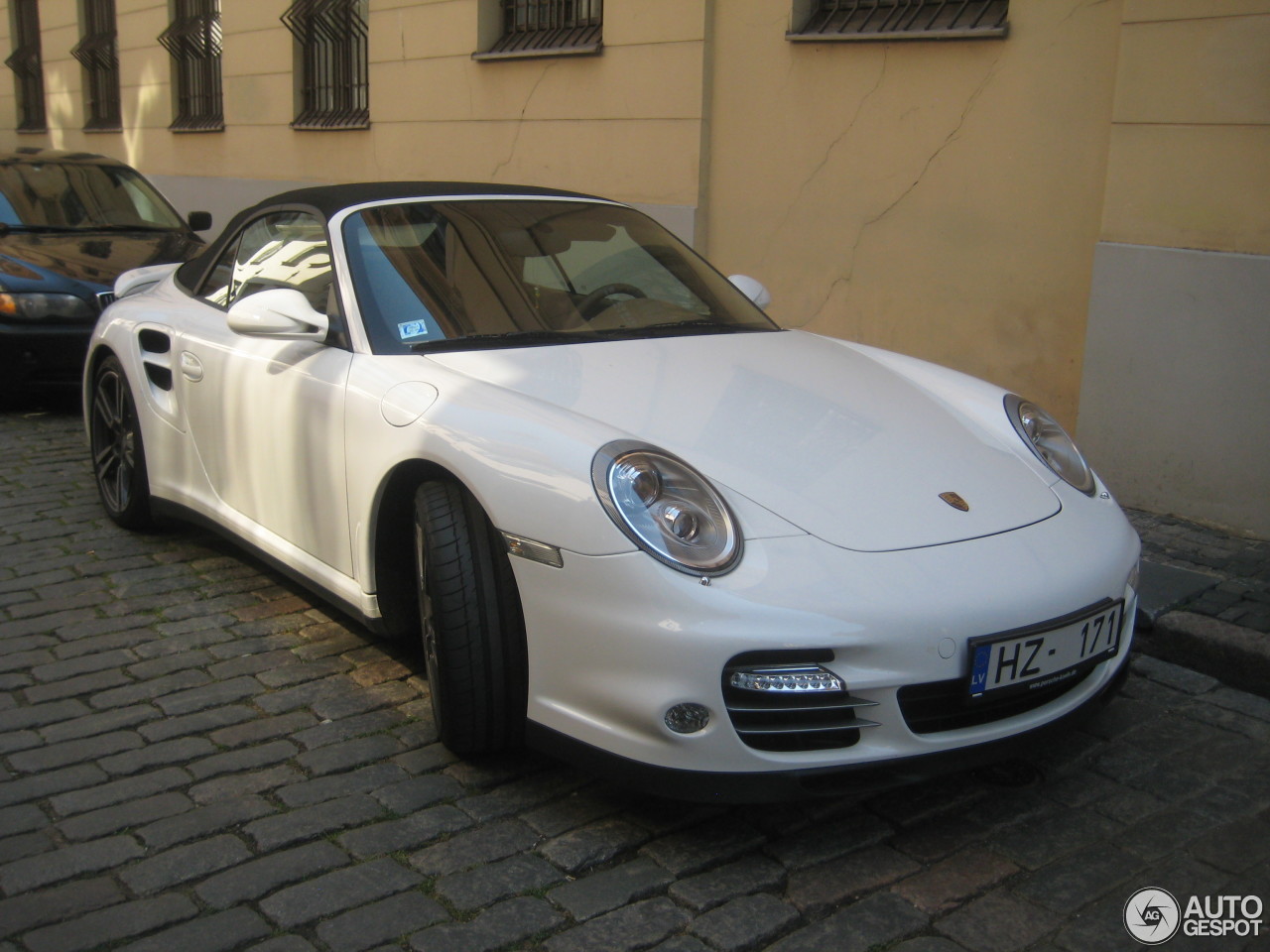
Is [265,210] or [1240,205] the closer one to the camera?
[265,210]

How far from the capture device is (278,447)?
371 centimetres

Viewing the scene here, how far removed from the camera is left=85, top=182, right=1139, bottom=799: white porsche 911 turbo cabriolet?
2.53 meters

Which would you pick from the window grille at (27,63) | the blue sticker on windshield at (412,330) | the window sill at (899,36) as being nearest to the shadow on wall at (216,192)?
the window grille at (27,63)

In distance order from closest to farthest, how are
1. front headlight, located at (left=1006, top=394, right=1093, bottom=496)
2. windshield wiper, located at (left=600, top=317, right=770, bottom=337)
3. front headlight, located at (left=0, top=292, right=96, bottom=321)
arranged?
front headlight, located at (left=1006, top=394, right=1093, bottom=496) → windshield wiper, located at (left=600, top=317, right=770, bottom=337) → front headlight, located at (left=0, top=292, right=96, bottom=321)

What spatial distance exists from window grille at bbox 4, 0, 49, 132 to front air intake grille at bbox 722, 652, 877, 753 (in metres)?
17.7

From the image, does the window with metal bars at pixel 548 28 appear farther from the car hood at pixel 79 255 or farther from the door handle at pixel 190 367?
the door handle at pixel 190 367

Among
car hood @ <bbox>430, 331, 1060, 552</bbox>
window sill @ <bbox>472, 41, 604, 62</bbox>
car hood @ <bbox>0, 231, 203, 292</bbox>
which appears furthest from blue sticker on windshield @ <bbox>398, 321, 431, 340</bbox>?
window sill @ <bbox>472, 41, 604, 62</bbox>

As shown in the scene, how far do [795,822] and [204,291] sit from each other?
2.98 m

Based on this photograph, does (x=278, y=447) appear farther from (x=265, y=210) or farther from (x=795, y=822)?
(x=795, y=822)

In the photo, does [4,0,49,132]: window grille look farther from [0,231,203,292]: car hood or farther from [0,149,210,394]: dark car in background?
[0,231,203,292]: car hood

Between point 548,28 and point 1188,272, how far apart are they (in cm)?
532

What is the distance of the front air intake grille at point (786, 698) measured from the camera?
2.49 metres

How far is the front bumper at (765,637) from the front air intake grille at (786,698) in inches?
0.7

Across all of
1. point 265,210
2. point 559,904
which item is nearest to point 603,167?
point 265,210
